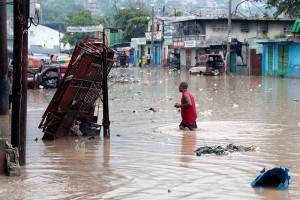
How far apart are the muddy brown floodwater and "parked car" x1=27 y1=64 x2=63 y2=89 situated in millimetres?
11338

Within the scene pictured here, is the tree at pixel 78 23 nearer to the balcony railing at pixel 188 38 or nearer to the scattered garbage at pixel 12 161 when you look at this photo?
the balcony railing at pixel 188 38

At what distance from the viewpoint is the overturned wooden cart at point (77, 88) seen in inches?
446

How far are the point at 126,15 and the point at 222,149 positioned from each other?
9137 centimetres

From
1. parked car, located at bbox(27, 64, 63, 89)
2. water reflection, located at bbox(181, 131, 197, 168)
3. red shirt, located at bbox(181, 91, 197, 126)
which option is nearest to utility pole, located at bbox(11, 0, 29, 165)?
water reflection, located at bbox(181, 131, 197, 168)

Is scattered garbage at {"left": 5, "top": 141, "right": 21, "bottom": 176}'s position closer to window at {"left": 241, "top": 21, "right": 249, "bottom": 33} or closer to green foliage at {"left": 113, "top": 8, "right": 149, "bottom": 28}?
window at {"left": 241, "top": 21, "right": 249, "bottom": 33}

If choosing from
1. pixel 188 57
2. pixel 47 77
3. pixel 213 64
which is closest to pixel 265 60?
pixel 213 64

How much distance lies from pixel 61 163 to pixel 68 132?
10.2 feet

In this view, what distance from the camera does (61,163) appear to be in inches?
345

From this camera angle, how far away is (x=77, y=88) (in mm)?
11578

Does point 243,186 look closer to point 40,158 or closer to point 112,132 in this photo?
point 40,158

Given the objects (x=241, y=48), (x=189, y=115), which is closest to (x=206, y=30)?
(x=241, y=48)

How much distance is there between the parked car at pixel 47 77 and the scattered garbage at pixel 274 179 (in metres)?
21.2

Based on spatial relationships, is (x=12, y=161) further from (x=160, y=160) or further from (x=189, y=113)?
(x=189, y=113)

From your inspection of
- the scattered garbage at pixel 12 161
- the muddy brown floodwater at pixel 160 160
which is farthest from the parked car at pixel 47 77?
the scattered garbage at pixel 12 161
